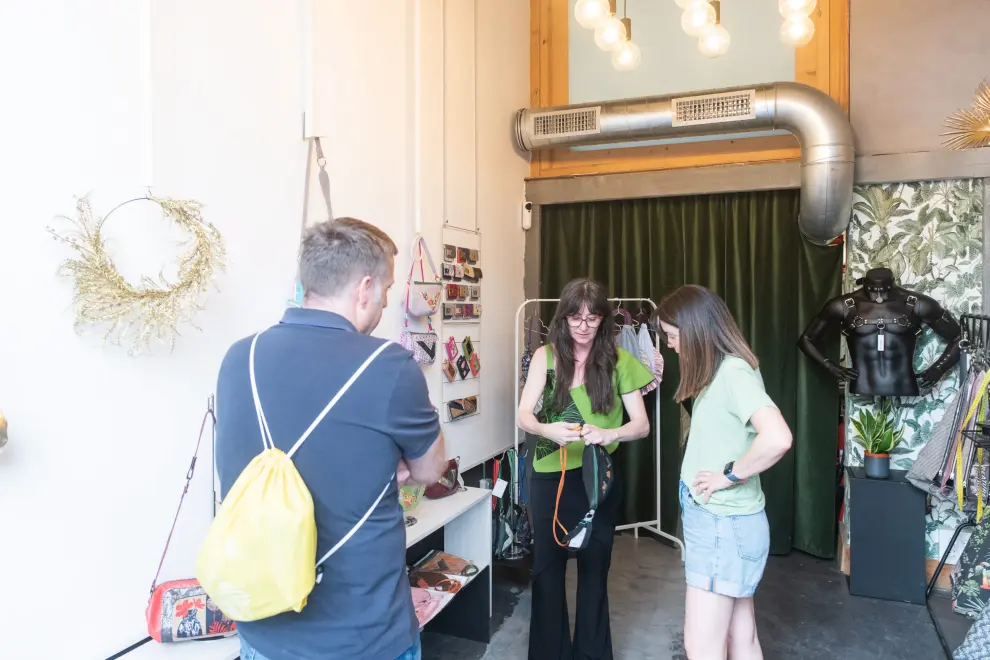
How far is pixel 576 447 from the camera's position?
2186 mm

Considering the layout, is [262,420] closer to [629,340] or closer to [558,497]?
[558,497]

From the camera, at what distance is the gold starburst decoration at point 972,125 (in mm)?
2639

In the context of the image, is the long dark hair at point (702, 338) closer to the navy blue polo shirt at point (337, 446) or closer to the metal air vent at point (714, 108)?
the navy blue polo shirt at point (337, 446)

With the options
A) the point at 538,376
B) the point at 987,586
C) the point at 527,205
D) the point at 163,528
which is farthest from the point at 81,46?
the point at 987,586

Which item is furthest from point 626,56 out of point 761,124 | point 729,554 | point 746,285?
point 729,554

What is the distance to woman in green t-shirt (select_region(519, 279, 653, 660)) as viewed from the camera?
2164 millimetres

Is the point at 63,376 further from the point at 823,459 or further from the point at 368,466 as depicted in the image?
the point at 823,459

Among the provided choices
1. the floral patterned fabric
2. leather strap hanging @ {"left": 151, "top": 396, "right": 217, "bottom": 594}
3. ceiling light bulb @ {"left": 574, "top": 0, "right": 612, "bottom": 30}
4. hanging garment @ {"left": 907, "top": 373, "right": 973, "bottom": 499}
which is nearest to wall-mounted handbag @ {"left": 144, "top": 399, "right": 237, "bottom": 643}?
leather strap hanging @ {"left": 151, "top": 396, "right": 217, "bottom": 594}

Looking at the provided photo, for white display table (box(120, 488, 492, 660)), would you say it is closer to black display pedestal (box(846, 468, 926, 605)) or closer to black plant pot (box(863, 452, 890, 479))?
black display pedestal (box(846, 468, 926, 605))

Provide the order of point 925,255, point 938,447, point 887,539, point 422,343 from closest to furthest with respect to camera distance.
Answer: point 422,343 < point 938,447 < point 887,539 < point 925,255

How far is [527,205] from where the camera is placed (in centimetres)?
400

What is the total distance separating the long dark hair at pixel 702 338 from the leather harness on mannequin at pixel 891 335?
5.96 ft

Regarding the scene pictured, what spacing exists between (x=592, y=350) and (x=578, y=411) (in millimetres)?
216

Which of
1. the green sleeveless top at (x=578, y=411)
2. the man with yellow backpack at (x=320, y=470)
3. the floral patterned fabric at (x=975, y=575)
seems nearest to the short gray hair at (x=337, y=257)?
the man with yellow backpack at (x=320, y=470)
